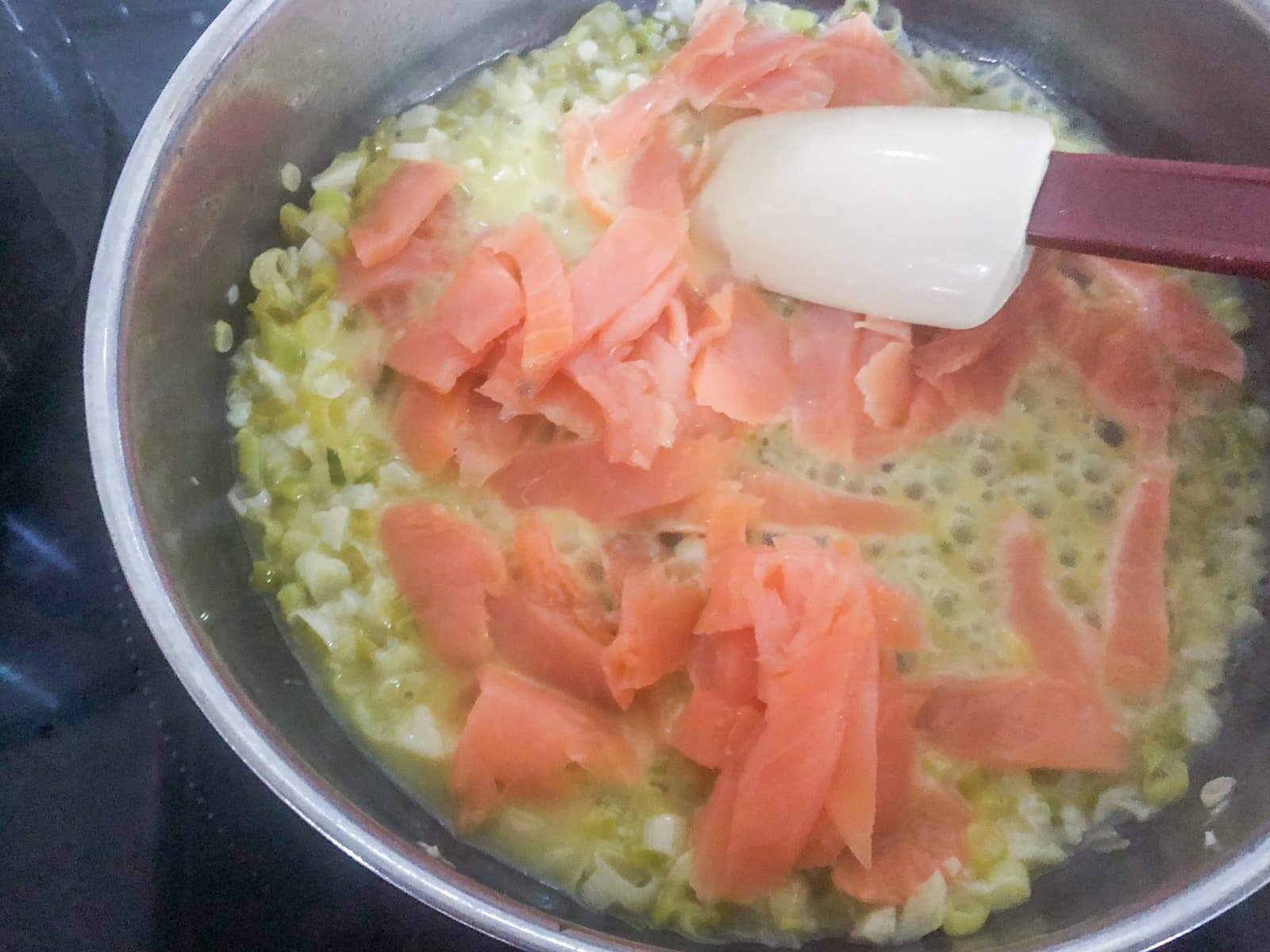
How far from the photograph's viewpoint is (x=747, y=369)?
3.70 feet

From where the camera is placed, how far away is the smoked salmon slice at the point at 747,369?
110cm

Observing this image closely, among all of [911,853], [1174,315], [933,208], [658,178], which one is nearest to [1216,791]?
A: [911,853]

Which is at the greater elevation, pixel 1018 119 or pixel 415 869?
pixel 1018 119

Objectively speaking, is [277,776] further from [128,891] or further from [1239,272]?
[1239,272]

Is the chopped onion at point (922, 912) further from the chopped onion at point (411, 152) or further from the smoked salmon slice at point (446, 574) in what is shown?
the chopped onion at point (411, 152)

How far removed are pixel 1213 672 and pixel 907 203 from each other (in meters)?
0.63

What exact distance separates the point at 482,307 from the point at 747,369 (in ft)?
1.04

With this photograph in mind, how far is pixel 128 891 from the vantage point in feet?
3.19

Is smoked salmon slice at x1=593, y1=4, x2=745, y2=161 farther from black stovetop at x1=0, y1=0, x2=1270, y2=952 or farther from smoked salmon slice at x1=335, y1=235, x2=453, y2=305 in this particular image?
black stovetop at x1=0, y1=0, x2=1270, y2=952

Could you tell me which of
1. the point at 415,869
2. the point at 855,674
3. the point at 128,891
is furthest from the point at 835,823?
the point at 128,891

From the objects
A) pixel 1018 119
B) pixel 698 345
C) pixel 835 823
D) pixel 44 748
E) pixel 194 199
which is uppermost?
pixel 194 199

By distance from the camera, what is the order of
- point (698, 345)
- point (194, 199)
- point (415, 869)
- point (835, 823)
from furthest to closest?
1. point (698, 345)
2. point (194, 199)
3. point (835, 823)
4. point (415, 869)

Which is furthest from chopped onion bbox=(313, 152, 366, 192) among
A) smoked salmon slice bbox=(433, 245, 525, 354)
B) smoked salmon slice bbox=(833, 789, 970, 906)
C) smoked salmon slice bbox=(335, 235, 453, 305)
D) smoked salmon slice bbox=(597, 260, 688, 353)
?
smoked salmon slice bbox=(833, 789, 970, 906)

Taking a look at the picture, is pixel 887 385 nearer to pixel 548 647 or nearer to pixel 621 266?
pixel 621 266
